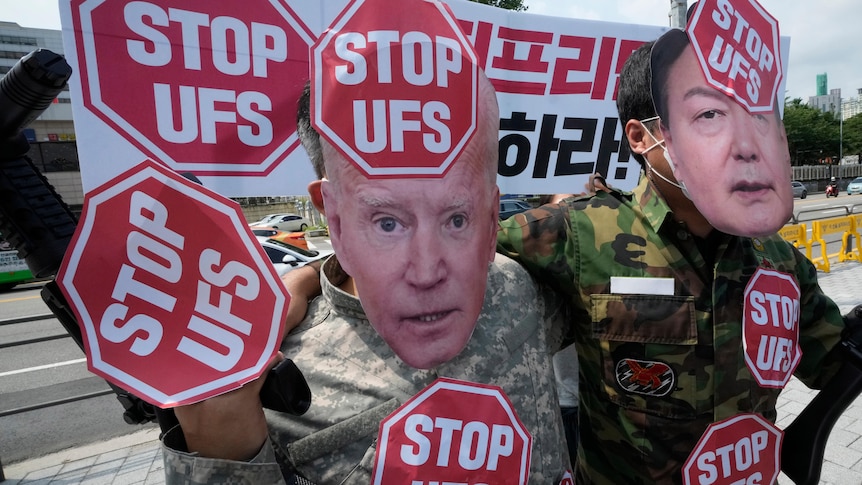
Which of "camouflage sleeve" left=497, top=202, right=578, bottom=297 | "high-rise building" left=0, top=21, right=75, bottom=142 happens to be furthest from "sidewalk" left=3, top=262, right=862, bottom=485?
"camouflage sleeve" left=497, top=202, right=578, bottom=297

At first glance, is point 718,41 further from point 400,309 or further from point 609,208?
point 400,309

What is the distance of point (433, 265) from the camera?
70 cm

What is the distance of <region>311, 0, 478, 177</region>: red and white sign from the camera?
688 millimetres

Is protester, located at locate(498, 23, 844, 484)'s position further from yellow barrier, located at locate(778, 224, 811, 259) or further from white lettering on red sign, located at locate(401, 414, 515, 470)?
yellow barrier, located at locate(778, 224, 811, 259)

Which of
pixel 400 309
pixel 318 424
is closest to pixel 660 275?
pixel 400 309

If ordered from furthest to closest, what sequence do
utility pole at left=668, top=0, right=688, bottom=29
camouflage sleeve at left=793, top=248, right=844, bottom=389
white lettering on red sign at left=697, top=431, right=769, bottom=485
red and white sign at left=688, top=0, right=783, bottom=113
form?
utility pole at left=668, top=0, right=688, bottom=29 < camouflage sleeve at left=793, top=248, right=844, bottom=389 < white lettering on red sign at left=697, top=431, right=769, bottom=485 < red and white sign at left=688, top=0, right=783, bottom=113

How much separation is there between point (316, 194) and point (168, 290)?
0.86ft

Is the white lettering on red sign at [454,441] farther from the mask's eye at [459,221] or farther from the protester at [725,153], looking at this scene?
the protester at [725,153]

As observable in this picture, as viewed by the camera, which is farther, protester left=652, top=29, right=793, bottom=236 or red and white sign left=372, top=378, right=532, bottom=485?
protester left=652, top=29, right=793, bottom=236

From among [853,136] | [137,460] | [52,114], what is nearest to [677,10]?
[137,460]

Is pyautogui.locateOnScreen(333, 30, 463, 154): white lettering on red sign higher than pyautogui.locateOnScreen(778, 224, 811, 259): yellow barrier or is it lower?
higher

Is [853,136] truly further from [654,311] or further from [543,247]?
[543,247]

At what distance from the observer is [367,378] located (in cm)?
85

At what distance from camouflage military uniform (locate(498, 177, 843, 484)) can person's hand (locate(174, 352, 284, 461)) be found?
2.24 feet
